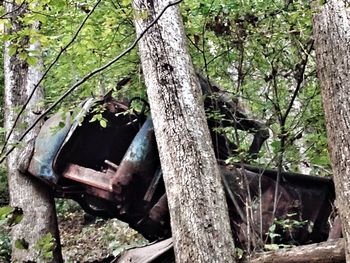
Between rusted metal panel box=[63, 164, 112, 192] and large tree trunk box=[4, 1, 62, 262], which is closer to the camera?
rusted metal panel box=[63, 164, 112, 192]

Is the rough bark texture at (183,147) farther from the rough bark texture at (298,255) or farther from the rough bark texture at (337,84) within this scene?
the rough bark texture at (337,84)

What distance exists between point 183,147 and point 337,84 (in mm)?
1416

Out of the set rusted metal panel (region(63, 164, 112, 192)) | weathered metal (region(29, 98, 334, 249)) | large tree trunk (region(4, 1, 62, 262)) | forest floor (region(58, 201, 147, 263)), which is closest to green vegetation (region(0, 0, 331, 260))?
weathered metal (region(29, 98, 334, 249))

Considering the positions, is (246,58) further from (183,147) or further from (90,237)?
(90,237)

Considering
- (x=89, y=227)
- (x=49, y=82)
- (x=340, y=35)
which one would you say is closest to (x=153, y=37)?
(x=340, y=35)

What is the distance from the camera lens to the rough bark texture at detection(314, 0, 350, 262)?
3.52 metres

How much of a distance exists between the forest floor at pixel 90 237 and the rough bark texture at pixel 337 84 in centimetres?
459

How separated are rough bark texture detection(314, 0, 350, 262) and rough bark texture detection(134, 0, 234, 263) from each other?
3.29ft

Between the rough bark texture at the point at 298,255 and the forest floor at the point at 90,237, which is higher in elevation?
the rough bark texture at the point at 298,255

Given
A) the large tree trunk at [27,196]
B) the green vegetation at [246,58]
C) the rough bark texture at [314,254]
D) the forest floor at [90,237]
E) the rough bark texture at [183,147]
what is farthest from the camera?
the forest floor at [90,237]

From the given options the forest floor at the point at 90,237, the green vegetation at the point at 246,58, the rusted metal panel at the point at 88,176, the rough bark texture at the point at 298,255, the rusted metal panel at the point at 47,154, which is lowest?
the forest floor at the point at 90,237

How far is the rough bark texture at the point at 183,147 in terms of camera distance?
12.4 ft

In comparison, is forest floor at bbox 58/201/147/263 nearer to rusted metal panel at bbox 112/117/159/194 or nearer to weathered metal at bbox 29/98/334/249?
weathered metal at bbox 29/98/334/249

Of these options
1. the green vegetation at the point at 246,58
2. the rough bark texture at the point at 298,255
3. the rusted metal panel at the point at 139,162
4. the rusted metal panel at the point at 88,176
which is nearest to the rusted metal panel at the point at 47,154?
the rusted metal panel at the point at 88,176
